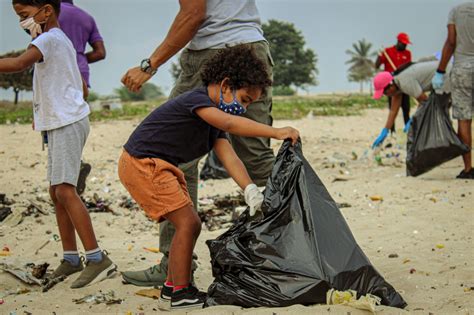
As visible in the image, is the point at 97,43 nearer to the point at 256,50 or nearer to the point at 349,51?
the point at 256,50

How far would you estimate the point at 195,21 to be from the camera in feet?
11.7

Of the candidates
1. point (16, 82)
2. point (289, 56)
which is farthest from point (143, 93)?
point (16, 82)

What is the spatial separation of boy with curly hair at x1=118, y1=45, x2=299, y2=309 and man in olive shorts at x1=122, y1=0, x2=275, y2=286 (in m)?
0.34

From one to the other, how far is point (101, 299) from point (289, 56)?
51456 mm

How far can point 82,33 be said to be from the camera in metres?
5.46

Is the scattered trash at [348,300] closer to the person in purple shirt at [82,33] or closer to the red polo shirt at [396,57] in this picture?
the person in purple shirt at [82,33]

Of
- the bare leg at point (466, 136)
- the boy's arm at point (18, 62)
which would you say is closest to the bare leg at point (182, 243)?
the boy's arm at point (18, 62)

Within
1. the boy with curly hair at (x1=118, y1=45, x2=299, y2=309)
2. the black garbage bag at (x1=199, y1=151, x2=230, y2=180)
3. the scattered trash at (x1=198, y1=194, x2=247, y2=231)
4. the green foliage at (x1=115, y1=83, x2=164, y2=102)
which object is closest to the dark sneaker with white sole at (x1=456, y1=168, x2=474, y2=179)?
the scattered trash at (x1=198, y1=194, x2=247, y2=231)

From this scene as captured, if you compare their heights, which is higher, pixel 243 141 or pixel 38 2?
pixel 38 2

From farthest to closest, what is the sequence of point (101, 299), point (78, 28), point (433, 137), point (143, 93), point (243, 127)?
point (143, 93)
point (433, 137)
point (78, 28)
point (101, 299)
point (243, 127)

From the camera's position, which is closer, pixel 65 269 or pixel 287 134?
pixel 287 134

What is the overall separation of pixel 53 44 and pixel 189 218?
1320 mm

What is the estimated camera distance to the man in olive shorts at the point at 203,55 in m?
3.55

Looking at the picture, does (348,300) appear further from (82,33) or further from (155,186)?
(82,33)
